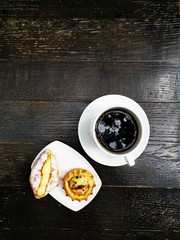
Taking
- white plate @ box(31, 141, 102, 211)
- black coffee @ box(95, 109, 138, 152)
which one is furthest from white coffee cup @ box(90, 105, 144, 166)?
white plate @ box(31, 141, 102, 211)

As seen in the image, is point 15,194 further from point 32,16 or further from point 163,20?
point 163,20

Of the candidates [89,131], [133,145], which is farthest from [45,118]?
[133,145]

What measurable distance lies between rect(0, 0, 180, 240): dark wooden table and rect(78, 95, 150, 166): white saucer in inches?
2.3

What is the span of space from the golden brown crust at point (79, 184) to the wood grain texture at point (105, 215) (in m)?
0.06

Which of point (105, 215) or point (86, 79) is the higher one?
point (86, 79)

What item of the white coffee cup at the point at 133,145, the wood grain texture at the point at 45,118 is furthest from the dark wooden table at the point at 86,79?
the white coffee cup at the point at 133,145

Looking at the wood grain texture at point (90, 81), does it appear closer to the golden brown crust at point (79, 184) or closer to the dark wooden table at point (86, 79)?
A: the dark wooden table at point (86, 79)

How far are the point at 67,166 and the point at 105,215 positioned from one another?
0.64 ft

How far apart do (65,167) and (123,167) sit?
0.57 ft

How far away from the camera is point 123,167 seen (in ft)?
3.45

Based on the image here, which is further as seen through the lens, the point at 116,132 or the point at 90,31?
the point at 90,31

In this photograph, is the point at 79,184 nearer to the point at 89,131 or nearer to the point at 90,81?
the point at 89,131

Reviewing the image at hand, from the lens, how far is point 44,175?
3.23 ft

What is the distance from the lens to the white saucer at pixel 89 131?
0.98 m
